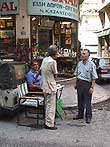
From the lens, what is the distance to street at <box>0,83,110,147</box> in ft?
Answer: 25.0

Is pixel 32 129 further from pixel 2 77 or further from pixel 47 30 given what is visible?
pixel 47 30

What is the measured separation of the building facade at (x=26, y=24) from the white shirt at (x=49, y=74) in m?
7.86

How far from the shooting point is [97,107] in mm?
12445

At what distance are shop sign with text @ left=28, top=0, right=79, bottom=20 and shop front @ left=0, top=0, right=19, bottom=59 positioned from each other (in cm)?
72

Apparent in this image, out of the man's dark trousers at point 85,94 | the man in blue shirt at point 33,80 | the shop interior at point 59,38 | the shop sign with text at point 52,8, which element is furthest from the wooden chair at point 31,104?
the shop interior at point 59,38

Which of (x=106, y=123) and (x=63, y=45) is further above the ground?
(x=63, y=45)

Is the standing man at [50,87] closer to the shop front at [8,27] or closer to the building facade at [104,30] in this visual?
the shop front at [8,27]

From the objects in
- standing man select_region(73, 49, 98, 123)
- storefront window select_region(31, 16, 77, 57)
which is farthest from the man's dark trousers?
storefront window select_region(31, 16, 77, 57)

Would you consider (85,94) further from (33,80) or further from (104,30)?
(104,30)

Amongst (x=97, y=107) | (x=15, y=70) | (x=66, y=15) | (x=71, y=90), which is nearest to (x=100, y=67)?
(x=66, y=15)

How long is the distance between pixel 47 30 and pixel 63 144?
36.7 feet

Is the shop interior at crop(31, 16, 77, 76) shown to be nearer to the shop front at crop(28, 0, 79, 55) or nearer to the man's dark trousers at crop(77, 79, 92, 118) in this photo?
the shop front at crop(28, 0, 79, 55)

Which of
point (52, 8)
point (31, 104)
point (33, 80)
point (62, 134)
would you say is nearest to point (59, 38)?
point (52, 8)

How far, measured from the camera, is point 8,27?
55.5 feet
